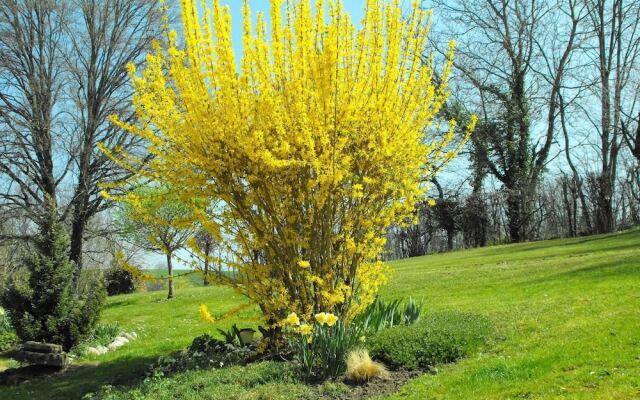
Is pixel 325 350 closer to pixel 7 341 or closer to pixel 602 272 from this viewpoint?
pixel 602 272

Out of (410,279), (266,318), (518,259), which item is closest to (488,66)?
(518,259)

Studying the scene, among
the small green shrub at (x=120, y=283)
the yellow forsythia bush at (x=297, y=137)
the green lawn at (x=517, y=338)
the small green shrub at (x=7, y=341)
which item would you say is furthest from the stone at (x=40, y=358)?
the small green shrub at (x=120, y=283)

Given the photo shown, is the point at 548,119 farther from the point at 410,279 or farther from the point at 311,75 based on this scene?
the point at 311,75

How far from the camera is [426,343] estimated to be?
581 cm

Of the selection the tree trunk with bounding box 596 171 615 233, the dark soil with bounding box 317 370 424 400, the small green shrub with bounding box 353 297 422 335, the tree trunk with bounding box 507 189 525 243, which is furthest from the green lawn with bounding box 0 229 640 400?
the tree trunk with bounding box 507 189 525 243

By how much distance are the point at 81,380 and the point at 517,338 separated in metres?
5.66

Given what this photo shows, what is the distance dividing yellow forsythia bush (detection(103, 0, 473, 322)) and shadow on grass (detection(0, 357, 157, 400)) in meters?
2.21

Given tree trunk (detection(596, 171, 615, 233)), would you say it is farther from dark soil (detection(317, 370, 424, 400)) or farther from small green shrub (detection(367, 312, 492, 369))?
dark soil (detection(317, 370, 424, 400))

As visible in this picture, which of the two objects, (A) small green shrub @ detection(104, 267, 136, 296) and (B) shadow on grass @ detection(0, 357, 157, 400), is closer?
(B) shadow on grass @ detection(0, 357, 157, 400)

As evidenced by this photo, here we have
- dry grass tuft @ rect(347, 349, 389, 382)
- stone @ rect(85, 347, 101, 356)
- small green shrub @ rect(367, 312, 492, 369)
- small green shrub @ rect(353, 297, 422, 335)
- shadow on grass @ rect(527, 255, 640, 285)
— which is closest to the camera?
dry grass tuft @ rect(347, 349, 389, 382)

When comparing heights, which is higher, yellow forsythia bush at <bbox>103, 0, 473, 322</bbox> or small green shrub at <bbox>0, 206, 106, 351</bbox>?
yellow forsythia bush at <bbox>103, 0, 473, 322</bbox>

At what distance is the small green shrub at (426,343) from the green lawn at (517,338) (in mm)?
223

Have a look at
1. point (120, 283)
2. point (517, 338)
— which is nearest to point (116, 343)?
point (517, 338)

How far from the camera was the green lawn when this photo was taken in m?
4.47
